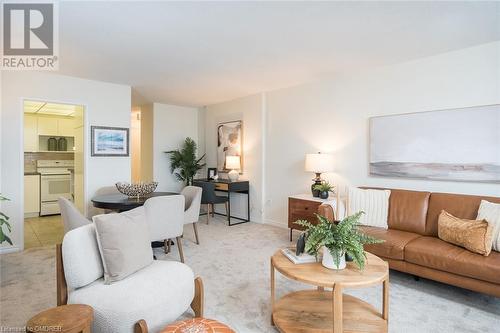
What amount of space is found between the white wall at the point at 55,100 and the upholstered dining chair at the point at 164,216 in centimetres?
191

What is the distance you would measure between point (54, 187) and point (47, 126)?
1367 mm

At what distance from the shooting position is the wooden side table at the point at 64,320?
1.33 metres

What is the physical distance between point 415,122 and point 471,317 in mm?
2089

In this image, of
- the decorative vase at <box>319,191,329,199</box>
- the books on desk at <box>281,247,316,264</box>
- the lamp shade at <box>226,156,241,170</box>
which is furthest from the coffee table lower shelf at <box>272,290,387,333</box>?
the lamp shade at <box>226,156,241,170</box>

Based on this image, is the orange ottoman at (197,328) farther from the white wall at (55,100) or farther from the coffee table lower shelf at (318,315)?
the white wall at (55,100)

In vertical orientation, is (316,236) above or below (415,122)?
below

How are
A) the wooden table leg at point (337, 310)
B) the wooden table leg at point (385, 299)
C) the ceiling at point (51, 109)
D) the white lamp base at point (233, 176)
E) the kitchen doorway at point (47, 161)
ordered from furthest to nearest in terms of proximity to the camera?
1. the kitchen doorway at point (47, 161)
2. the white lamp base at point (233, 176)
3. the ceiling at point (51, 109)
4. the wooden table leg at point (385, 299)
5. the wooden table leg at point (337, 310)

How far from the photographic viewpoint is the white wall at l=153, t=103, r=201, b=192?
20.4 feet

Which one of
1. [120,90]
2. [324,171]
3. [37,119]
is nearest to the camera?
[324,171]

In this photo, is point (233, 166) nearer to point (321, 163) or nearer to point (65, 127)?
point (321, 163)

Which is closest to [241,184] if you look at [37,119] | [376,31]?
[376,31]

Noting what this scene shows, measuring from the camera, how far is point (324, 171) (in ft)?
13.2

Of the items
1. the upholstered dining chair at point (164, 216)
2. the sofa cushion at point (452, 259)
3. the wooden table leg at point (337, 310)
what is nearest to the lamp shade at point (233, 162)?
the upholstered dining chair at point (164, 216)

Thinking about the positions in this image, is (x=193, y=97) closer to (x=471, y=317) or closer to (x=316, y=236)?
(x=316, y=236)
